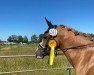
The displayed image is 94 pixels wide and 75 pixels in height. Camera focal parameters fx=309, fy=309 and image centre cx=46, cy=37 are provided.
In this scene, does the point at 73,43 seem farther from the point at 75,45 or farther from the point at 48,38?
the point at 48,38

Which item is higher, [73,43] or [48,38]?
[48,38]

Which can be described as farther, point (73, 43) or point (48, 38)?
point (48, 38)

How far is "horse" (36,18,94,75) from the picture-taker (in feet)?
17.9

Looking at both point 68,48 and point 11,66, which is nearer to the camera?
point 68,48

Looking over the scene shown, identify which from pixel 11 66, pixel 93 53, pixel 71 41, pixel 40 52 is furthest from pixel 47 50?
pixel 11 66

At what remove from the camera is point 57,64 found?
1219 cm

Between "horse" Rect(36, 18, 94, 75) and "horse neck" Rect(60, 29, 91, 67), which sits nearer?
"horse" Rect(36, 18, 94, 75)

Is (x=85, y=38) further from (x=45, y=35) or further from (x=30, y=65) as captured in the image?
(x=30, y=65)

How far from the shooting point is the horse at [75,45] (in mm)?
5453

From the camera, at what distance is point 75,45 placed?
5.70 meters

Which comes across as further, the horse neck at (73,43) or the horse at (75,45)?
the horse neck at (73,43)

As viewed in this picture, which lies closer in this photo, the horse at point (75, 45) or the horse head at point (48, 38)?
the horse at point (75, 45)

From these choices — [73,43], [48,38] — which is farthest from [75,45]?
[48,38]

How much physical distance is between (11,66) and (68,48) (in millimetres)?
6218
